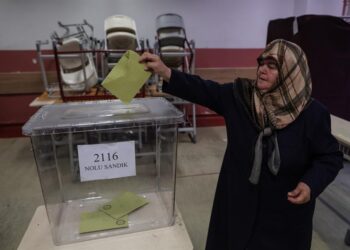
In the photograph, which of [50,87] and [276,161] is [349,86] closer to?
[276,161]

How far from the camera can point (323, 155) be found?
88cm

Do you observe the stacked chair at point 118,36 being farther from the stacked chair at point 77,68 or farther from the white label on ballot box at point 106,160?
the white label on ballot box at point 106,160

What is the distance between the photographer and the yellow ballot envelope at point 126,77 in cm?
73

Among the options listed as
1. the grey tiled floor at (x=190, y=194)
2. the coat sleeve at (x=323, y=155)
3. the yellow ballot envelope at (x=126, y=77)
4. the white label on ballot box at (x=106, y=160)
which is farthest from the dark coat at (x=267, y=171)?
the grey tiled floor at (x=190, y=194)

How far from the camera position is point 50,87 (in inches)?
114

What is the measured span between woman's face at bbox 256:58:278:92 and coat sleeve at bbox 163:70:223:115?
0.14 m

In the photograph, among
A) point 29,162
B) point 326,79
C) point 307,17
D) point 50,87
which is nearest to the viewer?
point 307,17

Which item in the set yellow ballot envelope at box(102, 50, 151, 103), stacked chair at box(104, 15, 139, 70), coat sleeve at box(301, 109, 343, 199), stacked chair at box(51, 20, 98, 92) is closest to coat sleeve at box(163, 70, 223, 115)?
yellow ballot envelope at box(102, 50, 151, 103)

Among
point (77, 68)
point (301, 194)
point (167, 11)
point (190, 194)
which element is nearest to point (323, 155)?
point (301, 194)

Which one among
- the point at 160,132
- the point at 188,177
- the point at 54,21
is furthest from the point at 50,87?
the point at 160,132

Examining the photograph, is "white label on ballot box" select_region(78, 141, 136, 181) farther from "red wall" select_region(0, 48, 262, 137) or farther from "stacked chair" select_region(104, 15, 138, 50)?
"red wall" select_region(0, 48, 262, 137)

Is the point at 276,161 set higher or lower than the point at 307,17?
lower

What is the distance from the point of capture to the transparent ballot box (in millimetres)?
752

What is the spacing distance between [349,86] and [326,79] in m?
0.20
